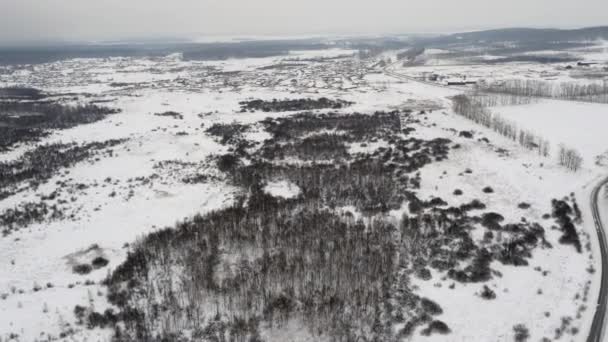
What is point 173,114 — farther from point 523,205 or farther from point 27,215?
point 523,205

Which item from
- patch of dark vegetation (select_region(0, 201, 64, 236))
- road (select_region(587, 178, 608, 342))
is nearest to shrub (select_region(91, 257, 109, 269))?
patch of dark vegetation (select_region(0, 201, 64, 236))

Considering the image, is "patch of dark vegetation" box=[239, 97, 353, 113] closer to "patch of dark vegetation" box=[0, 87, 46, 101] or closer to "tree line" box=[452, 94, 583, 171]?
"tree line" box=[452, 94, 583, 171]

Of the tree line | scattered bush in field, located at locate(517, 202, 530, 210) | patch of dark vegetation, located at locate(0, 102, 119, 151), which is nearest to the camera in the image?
scattered bush in field, located at locate(517, 202, 530, 210)

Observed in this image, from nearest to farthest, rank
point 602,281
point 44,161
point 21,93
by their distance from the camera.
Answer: point 602,281 < point 44,161 < point 21,93

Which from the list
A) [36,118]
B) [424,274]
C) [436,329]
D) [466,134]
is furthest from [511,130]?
[36,118]

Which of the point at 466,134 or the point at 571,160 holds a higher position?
the point at 466,134

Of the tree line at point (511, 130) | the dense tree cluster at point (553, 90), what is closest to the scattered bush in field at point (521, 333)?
the tree line at point (511, 130)

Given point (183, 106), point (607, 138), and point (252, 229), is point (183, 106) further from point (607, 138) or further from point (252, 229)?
point (607, 138)
